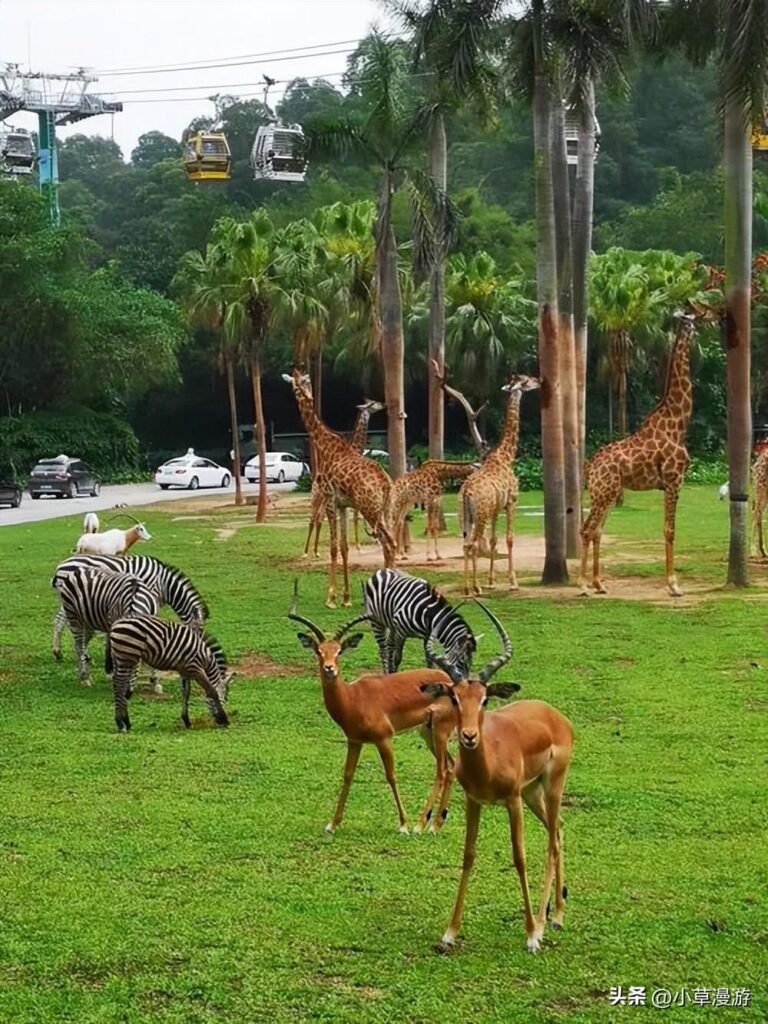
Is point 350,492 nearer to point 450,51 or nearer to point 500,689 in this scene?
point 450,51

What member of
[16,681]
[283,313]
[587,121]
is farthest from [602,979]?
[283,313]

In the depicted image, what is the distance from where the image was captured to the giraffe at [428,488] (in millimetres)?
24250

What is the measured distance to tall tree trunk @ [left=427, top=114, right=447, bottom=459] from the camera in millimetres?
26236

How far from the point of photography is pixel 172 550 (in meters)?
27.6

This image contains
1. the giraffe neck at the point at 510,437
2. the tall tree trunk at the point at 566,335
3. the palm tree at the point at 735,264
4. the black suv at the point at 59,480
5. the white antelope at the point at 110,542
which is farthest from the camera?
the black suv at the point at 59,480

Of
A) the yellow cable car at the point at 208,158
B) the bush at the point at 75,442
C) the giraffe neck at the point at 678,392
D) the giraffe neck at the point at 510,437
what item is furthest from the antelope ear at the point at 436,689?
the bush at the point at 75,442

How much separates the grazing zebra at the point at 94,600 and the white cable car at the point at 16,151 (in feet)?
149

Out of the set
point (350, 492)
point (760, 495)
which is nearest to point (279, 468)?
point (760, 495)

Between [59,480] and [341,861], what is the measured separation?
43.6 m

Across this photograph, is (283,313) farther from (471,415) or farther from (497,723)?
(497,723)

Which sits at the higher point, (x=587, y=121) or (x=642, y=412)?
(x=587, y=121)

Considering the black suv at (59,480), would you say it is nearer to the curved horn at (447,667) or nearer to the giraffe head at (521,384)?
the giraffe head at (521,384)

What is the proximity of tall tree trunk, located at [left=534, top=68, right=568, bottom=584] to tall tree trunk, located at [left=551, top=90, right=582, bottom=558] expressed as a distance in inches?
26.6

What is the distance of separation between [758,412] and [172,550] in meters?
34.2
